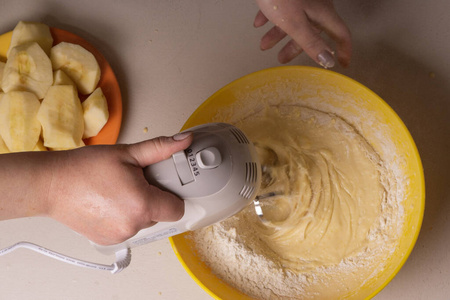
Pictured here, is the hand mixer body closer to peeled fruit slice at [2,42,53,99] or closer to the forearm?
the forearm

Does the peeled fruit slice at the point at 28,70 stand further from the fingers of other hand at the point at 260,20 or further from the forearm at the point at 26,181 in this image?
the fingers of other hand at the point at 260,20

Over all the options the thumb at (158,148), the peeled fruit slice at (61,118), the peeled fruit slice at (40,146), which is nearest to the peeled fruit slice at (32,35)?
the peeled fruit slice at (61,118)

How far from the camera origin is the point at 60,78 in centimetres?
126

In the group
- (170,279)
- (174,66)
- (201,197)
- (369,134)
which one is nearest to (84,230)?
(201,197)

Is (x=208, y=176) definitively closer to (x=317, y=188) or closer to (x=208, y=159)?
(x=208, y=159)

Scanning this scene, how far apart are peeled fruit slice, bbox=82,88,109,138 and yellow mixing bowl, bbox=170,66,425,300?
30cm

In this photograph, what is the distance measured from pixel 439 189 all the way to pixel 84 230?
3.25 ft

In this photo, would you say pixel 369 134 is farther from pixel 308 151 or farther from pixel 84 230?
pixel 84 230

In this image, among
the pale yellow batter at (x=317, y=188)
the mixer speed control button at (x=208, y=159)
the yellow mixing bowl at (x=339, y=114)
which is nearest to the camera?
the mixer speed control button at (x=208, y=159)

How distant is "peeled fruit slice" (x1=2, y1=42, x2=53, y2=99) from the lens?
4.06 ft

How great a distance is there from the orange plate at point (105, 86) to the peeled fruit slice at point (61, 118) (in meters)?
0.08

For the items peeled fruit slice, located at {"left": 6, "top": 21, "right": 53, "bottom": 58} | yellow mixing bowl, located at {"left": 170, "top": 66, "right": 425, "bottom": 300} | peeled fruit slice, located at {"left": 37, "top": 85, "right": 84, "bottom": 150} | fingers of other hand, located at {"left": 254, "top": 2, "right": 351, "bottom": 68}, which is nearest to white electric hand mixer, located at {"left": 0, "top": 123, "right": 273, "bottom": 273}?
yellow mixing bowl, located at {"left": 170, "top": 66, "right": 425, "bottom": 300}

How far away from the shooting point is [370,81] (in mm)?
1241

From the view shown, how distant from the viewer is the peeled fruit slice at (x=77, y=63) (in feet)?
4.21
